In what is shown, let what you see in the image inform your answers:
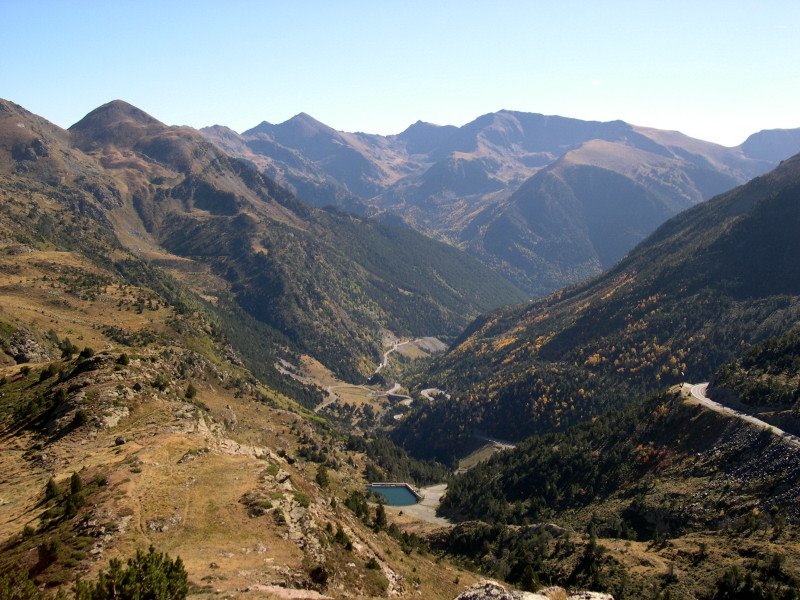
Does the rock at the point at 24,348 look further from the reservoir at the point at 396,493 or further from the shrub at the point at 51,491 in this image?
the reservoir at the point at 396,493

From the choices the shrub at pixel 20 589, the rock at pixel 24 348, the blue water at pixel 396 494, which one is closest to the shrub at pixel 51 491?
the shrub at pixel 20 589

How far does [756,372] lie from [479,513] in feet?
268

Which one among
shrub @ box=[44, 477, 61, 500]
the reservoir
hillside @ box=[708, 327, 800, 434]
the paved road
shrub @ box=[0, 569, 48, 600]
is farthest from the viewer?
the reservoir

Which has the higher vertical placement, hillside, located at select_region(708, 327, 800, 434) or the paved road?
hillside, located at select_region(708, 327, 800, 434)

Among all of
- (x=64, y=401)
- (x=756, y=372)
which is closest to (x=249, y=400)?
(x=64, y=401)

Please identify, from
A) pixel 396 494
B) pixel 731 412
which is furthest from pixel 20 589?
pixel 396 494

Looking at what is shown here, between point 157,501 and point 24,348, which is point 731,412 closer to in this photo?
point 157,501

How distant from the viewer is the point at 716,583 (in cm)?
8056

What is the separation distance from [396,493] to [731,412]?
97.4 m

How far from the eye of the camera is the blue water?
170m

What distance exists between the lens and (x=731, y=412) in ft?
433

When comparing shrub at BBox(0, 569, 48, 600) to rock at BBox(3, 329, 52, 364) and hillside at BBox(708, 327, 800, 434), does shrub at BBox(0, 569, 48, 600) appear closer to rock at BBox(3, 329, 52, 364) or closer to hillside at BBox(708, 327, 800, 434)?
rock at BBox(3, 329, 52, 364)

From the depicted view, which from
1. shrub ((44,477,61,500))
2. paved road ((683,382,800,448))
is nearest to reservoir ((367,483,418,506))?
paved road ((683,382,800,448))

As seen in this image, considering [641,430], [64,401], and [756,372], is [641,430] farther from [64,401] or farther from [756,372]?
[64,401]
